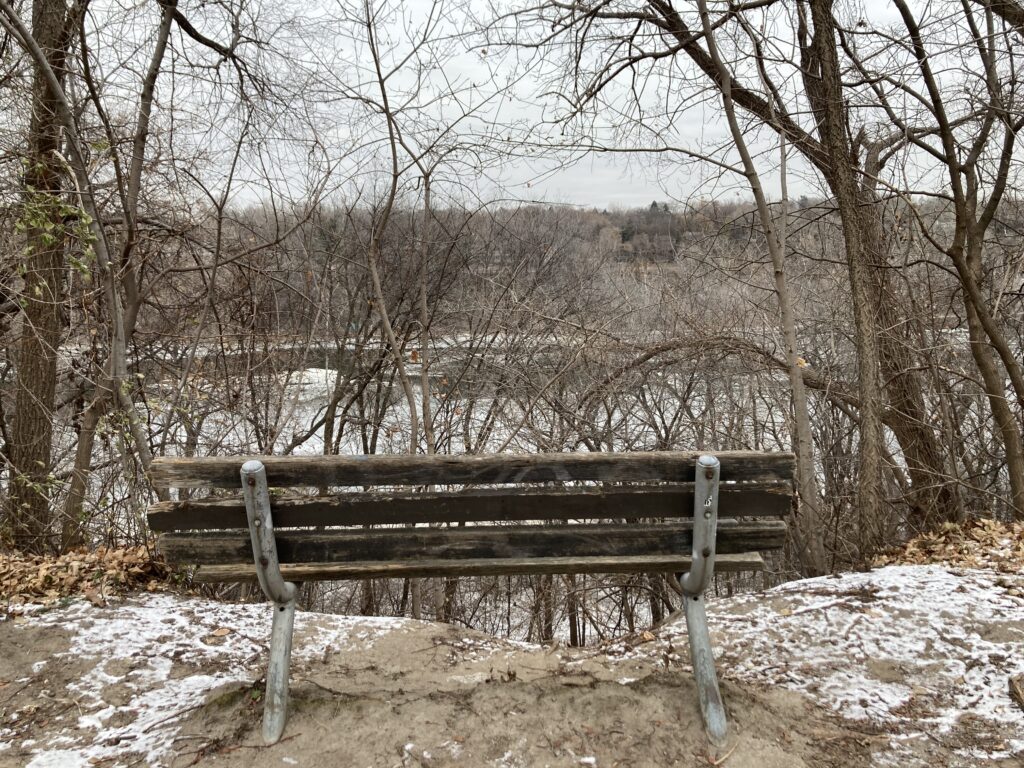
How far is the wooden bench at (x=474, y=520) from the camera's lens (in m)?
2.45

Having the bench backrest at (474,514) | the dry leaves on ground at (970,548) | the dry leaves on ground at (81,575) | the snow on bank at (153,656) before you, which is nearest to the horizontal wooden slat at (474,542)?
the bench backrest at (474,514)

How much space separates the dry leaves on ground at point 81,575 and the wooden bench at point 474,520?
176 centimetres

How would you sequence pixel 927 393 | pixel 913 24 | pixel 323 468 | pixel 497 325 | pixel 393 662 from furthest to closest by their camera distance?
pixel 497 325
pixel 927 393
pixel 913 24
pixel 393 662
pixel 323 468

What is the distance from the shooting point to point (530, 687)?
113 inches

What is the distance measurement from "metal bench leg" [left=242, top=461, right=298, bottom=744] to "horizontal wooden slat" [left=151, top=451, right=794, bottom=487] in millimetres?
66

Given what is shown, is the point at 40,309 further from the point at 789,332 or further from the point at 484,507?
the point at 789,332

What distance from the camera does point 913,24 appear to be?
6.50 meters

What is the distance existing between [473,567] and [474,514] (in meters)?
0.27

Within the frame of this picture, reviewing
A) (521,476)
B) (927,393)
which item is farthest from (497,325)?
(521,476)

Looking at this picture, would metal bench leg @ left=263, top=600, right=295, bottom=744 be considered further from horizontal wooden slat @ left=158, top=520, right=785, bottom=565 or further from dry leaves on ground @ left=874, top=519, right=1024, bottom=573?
dry leaves on ground @ left=874, top=519, right=1024, bottom=573

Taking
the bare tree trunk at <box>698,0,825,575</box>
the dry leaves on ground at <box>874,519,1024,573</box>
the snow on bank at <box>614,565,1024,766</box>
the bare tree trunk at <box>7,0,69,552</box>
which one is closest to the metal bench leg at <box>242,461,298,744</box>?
the snow on bank at <box>614,565,1024,766</box>

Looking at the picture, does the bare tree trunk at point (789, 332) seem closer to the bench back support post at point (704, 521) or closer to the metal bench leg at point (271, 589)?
the bench back support post at point (704, 521)

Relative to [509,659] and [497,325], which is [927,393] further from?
[509,659]

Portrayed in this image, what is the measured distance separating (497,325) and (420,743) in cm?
896
